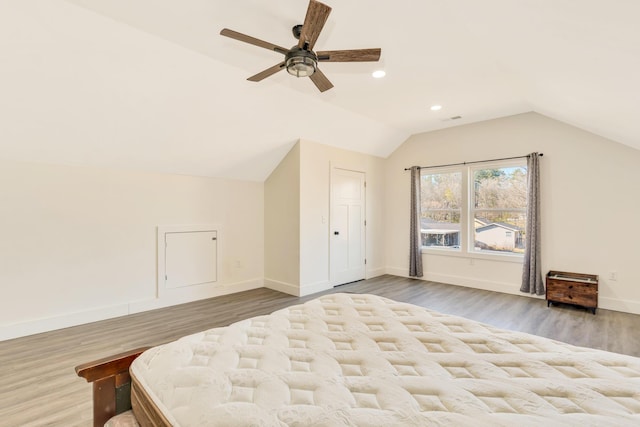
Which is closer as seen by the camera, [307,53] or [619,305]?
[307,53]

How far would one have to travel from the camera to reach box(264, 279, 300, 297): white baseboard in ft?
14.8

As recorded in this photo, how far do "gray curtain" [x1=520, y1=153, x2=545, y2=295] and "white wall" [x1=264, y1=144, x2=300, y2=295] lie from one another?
11.3ft

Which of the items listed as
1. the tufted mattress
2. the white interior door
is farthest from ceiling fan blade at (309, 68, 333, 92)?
the white interior door

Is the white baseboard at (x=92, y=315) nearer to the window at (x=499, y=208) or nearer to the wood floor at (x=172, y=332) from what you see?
the wood floor at (x=172, y=332)

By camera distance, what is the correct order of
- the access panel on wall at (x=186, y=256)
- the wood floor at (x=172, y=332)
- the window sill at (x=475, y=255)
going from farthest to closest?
1. the window sill at (x=475, y=255)
2. the access panel on wall at (x=186, y=256)
3. the wood floor at (x=172, y=332)

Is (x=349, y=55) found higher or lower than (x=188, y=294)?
higher

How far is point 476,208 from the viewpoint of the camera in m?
5.11

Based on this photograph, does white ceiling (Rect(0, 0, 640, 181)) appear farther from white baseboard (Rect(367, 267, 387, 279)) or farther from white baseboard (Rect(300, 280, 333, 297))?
white baseboard (Rect(367, 267, 387, 279))

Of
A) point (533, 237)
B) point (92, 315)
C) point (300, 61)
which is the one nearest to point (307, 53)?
point (300, 61)

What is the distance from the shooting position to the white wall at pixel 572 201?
3826 mm

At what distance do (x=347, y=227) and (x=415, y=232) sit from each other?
136cm

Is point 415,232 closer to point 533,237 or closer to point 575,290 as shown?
point 533,237

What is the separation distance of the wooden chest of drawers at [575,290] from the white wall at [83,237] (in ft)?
15.5

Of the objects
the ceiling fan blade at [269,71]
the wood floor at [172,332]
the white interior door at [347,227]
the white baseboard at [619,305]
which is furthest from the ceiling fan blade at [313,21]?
the white baseboard at [619,305]
